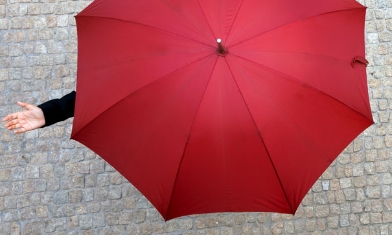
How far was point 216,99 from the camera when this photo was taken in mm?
3273

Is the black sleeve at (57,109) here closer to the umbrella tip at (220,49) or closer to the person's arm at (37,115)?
the person's arm at (37,115)

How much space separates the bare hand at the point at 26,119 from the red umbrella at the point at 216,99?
0.56 m

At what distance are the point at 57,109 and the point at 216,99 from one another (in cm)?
142

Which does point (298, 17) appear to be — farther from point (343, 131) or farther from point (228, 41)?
point (343, 131)

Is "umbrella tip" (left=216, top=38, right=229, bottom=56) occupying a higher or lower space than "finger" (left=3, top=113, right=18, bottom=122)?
higher

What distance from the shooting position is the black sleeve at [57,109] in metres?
3.93

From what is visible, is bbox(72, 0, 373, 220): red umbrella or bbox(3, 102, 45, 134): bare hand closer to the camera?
bbox(72, 0, 373, 220): red umbrella

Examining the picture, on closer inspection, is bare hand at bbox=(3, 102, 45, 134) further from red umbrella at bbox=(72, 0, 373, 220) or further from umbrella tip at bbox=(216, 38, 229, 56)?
umbrella tip at bbox=(216, 38, 229, 56)

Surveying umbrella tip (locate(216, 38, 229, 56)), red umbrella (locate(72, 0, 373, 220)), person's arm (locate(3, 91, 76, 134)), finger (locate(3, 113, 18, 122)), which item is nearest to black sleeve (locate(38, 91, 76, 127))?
person's arm (locate(3, 91, 76, 134))

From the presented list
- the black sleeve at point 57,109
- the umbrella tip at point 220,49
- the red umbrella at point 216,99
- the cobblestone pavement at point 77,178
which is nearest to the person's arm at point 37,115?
the black sleeve at point 57,109

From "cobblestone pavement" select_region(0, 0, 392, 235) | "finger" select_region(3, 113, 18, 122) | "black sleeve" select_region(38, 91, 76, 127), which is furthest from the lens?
"cobblestone pavement" select_region(0, 0, 392, 235)

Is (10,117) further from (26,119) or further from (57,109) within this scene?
(57,109)

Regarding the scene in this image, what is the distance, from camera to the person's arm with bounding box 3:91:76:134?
385 cm

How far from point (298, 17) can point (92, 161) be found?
3204mm
